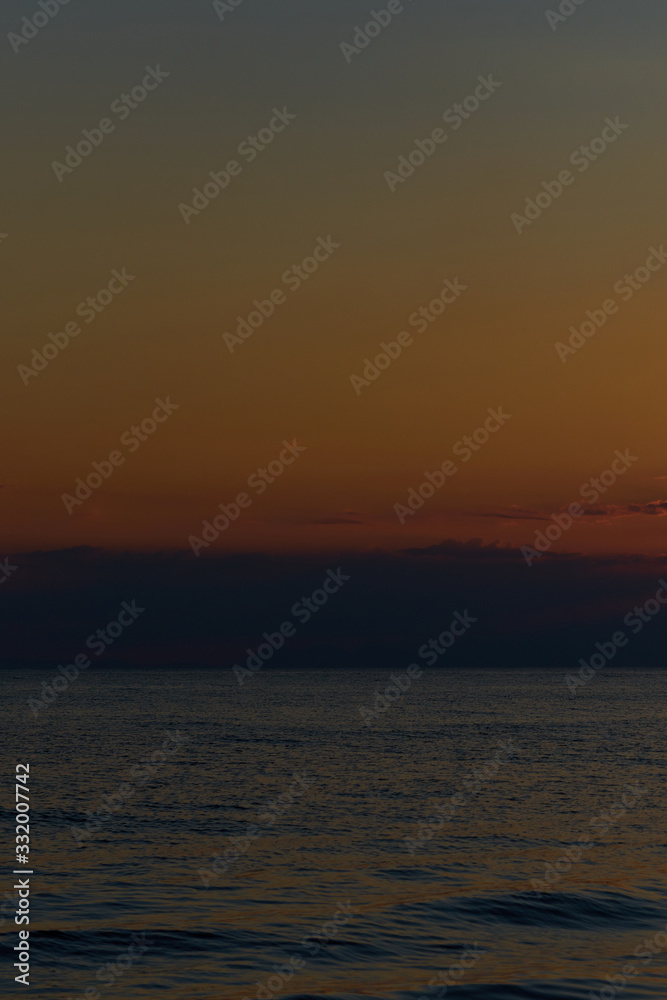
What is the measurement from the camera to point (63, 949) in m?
25.1

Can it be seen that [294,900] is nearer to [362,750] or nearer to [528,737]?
[362,750]

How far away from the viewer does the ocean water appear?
24.1 metres

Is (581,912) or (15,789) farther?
(15,789)

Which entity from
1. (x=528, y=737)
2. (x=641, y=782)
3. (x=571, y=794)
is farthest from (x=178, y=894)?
(x=528, y=737)

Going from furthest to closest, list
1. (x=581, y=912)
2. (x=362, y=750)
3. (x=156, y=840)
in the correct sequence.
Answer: (x=362, y=750) < (x=156, y=840) < (x=581, y=912)

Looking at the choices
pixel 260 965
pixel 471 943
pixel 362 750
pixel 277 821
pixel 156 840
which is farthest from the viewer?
pixel 362 750

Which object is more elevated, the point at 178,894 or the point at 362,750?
the point at 362,750

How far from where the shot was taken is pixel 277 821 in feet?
139

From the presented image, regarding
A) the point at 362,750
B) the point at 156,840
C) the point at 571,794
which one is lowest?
the point at 156,840

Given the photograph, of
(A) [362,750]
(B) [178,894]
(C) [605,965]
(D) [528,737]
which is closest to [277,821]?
(B) [178,894]

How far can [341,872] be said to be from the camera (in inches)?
1319

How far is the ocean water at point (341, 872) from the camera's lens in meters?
24.1

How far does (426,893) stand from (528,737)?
55940mm

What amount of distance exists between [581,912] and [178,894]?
39.1 feet
